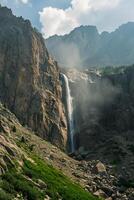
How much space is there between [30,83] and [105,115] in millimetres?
23850

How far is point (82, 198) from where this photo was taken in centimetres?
5753

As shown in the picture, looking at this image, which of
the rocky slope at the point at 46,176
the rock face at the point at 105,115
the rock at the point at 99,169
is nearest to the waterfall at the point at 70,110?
the rock face at the point at 105,115

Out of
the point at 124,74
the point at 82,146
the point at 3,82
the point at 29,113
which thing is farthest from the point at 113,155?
the point at 124,74

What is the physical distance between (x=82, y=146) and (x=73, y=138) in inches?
229

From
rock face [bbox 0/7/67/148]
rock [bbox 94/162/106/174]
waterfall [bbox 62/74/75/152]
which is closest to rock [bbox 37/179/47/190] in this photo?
rock [bbox 94/162/106/174]

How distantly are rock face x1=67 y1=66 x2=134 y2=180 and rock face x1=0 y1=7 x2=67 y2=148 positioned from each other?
6.84 meters

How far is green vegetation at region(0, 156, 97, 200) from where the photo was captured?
147 feet

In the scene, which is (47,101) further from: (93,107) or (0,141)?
(0,141)

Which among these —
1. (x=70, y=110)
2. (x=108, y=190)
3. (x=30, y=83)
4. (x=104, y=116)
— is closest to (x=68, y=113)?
(x=70, y=110)

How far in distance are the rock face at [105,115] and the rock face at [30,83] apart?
684 cm

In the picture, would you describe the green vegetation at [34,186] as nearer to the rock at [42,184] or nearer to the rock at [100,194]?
the rock at [42,184]

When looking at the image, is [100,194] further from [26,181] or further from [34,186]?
[26,181]

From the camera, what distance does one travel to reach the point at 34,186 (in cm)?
4962

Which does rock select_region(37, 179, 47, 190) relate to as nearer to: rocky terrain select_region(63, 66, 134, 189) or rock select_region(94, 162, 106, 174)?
rock select_region(94, 162, 106, 174)
